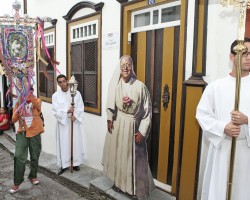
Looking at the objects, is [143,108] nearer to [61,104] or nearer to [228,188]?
[228,188]

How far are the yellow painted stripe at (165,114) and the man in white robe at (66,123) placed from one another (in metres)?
1.85

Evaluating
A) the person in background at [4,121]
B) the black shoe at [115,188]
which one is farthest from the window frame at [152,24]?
the person in background at [4,121]

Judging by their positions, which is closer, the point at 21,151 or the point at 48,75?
the point at 21,151

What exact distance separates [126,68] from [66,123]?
2250 mm

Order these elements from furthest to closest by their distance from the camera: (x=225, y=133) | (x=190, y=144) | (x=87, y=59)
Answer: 1. (x=87, y=59)
2. (x=190, y=144)
3. (x=225, y=133)

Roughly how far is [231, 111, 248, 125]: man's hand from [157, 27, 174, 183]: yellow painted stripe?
65.3 inches

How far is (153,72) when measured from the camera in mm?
4445

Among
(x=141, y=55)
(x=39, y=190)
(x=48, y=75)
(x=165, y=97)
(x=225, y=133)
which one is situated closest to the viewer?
(x=225, y=133)

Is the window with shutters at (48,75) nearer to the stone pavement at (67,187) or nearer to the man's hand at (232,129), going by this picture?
the stone pavement at (67,187)

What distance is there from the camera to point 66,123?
218 inches

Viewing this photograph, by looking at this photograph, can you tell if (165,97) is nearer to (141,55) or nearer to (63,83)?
(141,55)

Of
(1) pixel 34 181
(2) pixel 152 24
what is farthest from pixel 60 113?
(2) pixel 152 24

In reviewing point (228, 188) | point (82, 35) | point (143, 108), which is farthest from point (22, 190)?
point (228, 188)

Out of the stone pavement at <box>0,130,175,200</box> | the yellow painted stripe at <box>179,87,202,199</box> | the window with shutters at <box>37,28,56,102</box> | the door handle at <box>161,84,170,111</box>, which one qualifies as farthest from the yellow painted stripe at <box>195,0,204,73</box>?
the window with shutters at <box>37,28,56,102</box>
